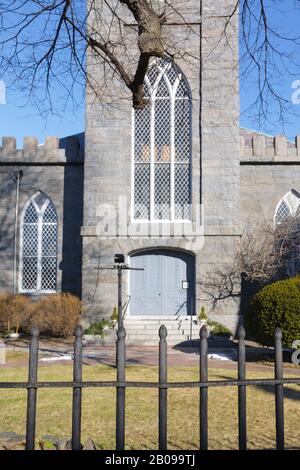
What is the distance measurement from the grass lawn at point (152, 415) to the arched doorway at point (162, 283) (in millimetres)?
9395

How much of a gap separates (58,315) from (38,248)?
4.04 metres

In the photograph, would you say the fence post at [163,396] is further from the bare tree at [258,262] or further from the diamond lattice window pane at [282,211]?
the diamond lattice window pane at [282,211]

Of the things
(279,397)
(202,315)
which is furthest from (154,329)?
(279,397)

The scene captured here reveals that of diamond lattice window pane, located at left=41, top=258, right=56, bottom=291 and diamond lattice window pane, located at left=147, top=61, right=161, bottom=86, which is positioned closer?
diamond lattice window pane, located at left=147, top=61, right=161, bottom=86

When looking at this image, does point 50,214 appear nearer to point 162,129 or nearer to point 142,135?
point 142,135

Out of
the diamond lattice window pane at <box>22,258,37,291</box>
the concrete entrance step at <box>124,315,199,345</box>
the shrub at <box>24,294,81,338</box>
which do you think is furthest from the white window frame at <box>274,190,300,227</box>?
the diamond lattice window pane at <box>22,258,37,291</box>

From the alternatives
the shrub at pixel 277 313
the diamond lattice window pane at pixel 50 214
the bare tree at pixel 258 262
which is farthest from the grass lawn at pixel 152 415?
the diamond lattice window pane at pixel 50 214

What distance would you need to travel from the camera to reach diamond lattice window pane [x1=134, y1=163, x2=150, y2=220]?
1970cm

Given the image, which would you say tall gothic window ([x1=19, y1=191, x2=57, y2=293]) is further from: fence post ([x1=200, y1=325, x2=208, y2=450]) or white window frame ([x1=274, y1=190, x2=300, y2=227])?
fence post ([x1=200, y1=325, x2=208, y2=450])

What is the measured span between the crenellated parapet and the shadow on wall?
45cm

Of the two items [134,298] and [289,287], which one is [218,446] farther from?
[134,298]

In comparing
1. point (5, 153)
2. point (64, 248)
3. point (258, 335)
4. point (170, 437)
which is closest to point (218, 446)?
point (170, 437)

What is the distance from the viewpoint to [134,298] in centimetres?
1950

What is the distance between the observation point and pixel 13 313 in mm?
18922
